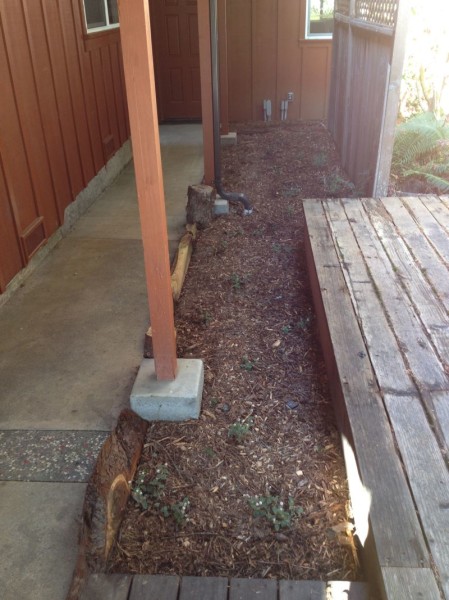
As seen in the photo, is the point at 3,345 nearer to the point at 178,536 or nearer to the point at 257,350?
the point at 257,350

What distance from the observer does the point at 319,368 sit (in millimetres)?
2832

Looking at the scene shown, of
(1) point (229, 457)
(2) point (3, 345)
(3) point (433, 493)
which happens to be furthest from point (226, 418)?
(2) point (3, 345)

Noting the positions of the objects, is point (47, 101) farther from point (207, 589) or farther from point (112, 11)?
point (207, 589)

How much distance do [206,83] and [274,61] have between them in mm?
3997

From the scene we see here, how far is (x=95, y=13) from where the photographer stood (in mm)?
5504

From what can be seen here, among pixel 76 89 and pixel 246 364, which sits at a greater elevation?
pixel 76 89

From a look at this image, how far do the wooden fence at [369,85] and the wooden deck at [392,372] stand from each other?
0.74 meters

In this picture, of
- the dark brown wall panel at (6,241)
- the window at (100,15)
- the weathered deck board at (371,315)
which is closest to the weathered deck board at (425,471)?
the weathered deck board at (371,315)

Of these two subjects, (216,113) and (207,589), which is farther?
(216,113)

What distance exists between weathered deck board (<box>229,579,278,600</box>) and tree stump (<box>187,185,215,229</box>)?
3.39m

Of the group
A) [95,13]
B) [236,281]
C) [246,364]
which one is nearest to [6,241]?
[236,281]

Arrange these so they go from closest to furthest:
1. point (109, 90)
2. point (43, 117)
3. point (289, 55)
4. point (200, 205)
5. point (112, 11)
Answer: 1. point (43, 117)
2. point (200, 205)
3. point (109, 90)
4. point (112, 11)
5. point (289, 55)

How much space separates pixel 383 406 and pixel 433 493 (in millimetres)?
439

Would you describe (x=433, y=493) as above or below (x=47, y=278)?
above
